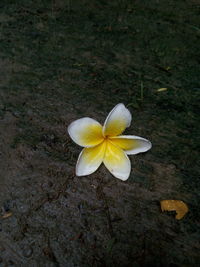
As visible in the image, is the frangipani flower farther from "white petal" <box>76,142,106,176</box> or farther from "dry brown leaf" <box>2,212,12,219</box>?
"dry brown leaf" <box>2,212,12,219</box>

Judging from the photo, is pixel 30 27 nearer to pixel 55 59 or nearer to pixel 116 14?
pixel 55 59

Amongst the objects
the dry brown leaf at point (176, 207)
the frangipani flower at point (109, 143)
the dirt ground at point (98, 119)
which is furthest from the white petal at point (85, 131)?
the dry brown leaf at point (176, 207)

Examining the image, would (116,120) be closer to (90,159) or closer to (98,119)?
(90,159)

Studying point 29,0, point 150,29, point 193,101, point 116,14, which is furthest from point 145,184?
point 29,0

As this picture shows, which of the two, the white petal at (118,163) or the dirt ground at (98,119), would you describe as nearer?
the dirt ground at (98,119)

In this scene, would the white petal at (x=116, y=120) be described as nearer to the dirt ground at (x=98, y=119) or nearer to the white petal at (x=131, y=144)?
the white petal at (x=131, y=144)

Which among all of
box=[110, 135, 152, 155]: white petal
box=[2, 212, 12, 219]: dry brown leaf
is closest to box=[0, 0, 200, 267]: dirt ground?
box=[2, 212, 12, 219]: dry brown leaf
